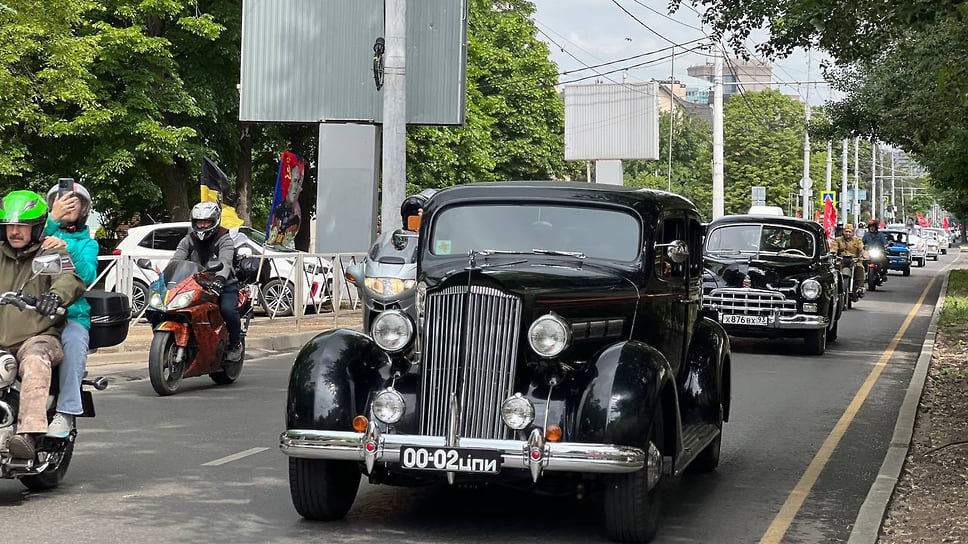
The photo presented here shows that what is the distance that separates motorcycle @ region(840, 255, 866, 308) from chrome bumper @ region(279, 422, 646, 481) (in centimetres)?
2223

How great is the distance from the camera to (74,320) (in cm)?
810

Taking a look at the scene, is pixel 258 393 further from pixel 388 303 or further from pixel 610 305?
pixel 610 305

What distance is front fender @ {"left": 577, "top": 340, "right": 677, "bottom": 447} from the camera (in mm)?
6770

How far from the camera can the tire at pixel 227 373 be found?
550 inches

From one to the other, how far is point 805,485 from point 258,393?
6253mm

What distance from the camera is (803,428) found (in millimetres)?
11711

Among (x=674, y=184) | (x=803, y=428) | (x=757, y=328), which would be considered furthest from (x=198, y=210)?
(x=674, y=184)

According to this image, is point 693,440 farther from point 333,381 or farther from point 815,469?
point 333,381

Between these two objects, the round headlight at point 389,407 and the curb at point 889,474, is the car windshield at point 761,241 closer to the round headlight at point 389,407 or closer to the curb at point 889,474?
the curb at point 889,474

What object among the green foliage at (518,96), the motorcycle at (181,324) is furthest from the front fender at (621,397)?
the green foliage at (518,96)

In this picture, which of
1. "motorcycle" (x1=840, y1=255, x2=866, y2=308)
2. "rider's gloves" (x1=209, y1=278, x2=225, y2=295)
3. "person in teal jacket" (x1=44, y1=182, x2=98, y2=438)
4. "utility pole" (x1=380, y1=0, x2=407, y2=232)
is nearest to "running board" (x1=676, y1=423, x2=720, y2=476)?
"person in teal jacket" (x1=44, y1=182, x2=98, y2=438)

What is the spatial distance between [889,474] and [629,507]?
9.64ft

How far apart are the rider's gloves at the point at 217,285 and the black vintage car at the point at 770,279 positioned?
7.90 m

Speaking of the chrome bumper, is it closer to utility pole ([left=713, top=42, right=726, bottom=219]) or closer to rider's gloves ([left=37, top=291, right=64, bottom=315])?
rider's gloves ([left=37, top=291, right=64, bottom=315])
